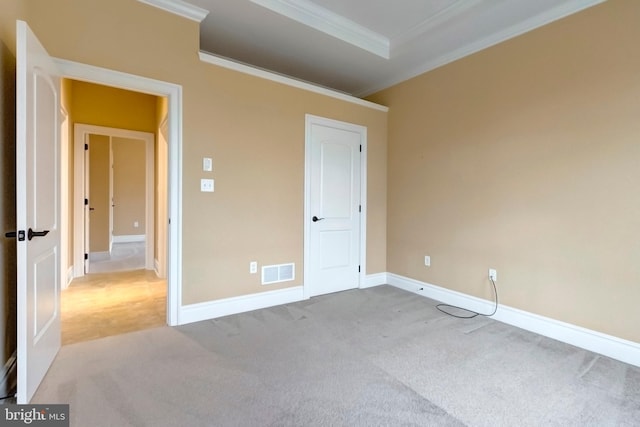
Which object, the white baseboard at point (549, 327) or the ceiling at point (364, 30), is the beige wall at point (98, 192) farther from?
the white baseboard at point (549, 327)

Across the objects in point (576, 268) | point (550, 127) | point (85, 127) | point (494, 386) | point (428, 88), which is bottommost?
point (494, 386)

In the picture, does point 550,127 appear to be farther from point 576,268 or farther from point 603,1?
point 576,268

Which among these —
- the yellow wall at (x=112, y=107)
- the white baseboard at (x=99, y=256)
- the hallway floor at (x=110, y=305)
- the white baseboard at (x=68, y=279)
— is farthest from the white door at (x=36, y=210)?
the white baseboard at (x=99, y=256)

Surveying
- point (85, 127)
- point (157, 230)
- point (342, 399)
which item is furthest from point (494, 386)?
point (85, 127)

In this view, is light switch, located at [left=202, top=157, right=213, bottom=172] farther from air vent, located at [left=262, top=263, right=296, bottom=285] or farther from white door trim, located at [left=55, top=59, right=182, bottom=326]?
air vent, located at [left=262, top=263, right=296, bottom=285]

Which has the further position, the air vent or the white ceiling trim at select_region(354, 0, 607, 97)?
the air vent

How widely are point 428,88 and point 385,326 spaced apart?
2.82 meters

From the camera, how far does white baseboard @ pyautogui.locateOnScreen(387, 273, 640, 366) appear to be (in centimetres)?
224

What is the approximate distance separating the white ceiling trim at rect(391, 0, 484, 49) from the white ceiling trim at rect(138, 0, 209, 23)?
204cm

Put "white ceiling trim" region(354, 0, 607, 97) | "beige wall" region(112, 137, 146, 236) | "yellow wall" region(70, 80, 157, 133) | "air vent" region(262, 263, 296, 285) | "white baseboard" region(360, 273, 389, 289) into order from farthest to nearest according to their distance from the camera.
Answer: "beige wall" region(112, 137, 146, 236)
"yellow wall" region(70, 80, 157, 133)
"white baseboard" region(360, 273, 389, 289)
"air vent" region(262, 263, 296, 285)
"white ceiling trim" region(354, 0, 607, 97)

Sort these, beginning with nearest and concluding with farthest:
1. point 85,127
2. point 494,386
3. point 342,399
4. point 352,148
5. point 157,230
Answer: point 342,399 < point 494,386 < point 352,148 < point 85,127 < point 157,230

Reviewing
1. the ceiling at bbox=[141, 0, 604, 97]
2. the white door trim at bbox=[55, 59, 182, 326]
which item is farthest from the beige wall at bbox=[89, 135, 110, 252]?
the white door trim at bbox=[55, 59, 182, 326]

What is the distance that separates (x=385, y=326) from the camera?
2.81 metres

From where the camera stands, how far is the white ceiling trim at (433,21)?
2.75m
